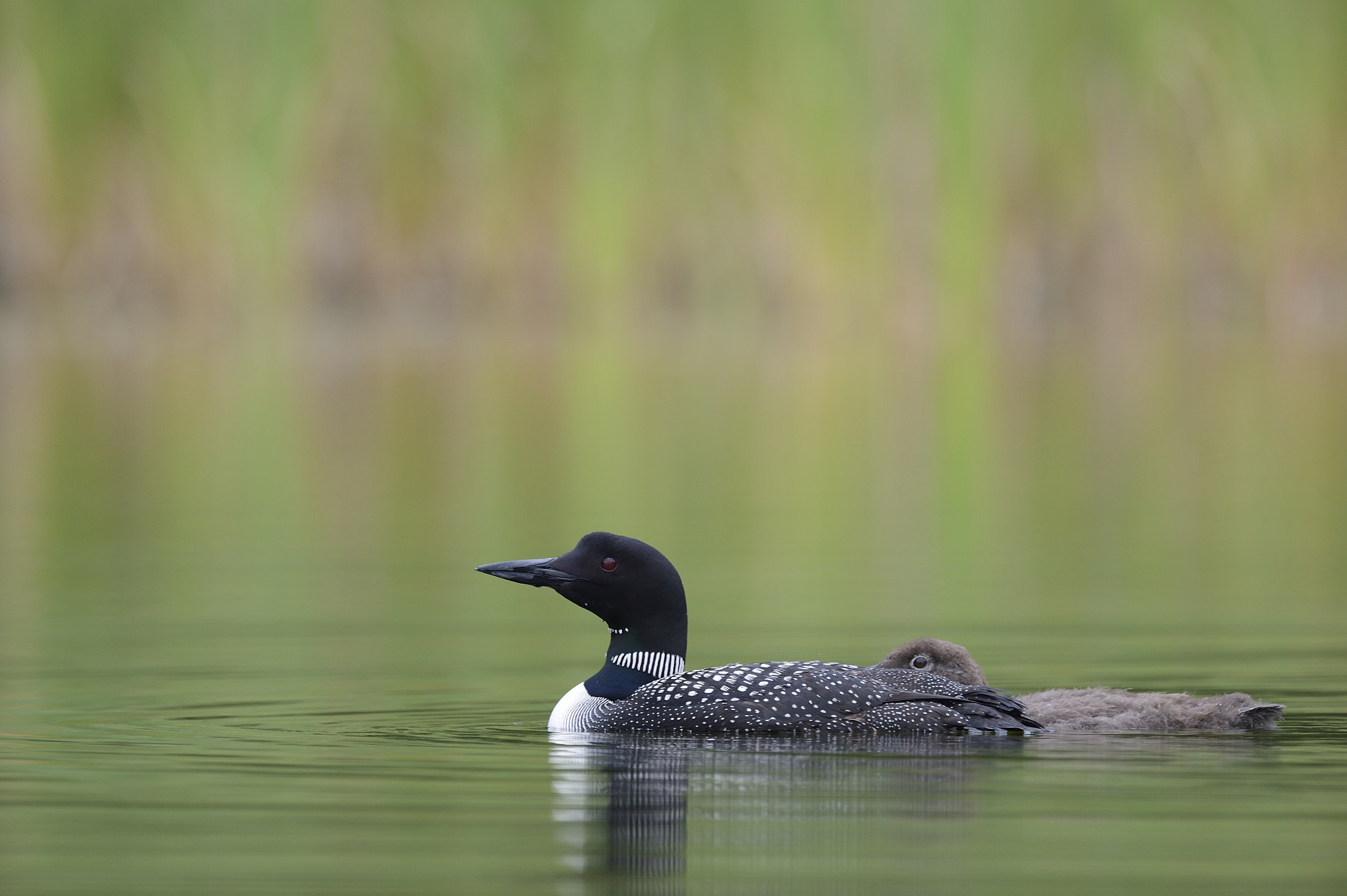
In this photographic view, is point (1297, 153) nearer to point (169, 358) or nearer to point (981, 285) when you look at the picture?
point (981, 285)

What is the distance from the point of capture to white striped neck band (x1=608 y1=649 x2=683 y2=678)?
5949mm

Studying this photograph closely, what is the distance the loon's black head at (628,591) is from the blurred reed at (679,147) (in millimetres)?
12508

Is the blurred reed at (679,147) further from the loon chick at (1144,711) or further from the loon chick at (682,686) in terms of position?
the loon chick at (1144,711)

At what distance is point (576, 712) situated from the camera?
5.60m

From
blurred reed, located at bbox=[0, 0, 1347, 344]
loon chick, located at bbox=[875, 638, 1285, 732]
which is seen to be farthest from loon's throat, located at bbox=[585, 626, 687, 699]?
blurred reed, located at bbox=[0, 0, 1347, 344]

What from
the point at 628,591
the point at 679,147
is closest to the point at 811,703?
the point at 628,591

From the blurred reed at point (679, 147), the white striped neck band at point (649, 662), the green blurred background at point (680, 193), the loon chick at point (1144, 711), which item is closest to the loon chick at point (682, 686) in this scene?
the white striped neck band at point (649, 662)

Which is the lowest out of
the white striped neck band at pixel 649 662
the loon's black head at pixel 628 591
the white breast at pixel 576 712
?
the white breast at pixel 576 712

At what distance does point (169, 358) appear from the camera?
2075 cm

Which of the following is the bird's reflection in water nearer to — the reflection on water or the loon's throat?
the reflection on water

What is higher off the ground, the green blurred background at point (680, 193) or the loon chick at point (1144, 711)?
the green blurred background at point (680, 193)

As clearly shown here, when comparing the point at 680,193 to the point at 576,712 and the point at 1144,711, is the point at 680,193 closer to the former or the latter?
the point at 576,712

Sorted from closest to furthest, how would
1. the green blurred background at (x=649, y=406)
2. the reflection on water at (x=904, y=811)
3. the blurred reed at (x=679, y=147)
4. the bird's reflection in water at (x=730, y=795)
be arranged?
1. the reflection on water at (x=904, y=811)
2. the bird's reflection in water at (x=730, y=795)
3. the green blurred background at (x=649, y=406)
4. the blurred reed at (x=679, y=147)

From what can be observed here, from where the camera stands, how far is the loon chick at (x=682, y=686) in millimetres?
5391
